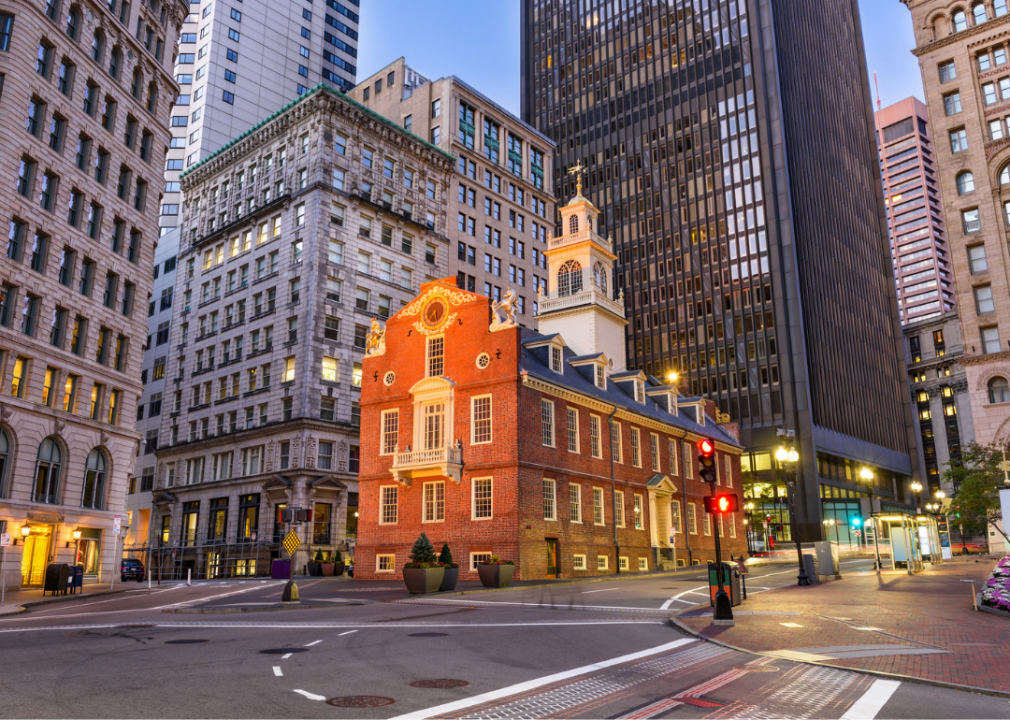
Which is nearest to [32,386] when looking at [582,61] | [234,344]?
[234,344]

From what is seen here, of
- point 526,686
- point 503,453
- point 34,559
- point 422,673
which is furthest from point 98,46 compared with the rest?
point 526,686

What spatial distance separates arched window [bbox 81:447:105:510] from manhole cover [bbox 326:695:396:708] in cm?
3883

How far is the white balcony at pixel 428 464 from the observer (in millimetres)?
39438

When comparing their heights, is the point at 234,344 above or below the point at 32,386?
above

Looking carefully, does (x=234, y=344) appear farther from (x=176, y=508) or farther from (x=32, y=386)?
(x=32, y=386)

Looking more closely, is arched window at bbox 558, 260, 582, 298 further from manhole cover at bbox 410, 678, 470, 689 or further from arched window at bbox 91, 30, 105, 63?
manhole cover at bbox 410, 678, 470, 689

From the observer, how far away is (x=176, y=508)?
7044 centimetres

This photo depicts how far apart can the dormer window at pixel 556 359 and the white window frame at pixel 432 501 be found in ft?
30.0

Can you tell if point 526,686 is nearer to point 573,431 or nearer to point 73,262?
point 573,431

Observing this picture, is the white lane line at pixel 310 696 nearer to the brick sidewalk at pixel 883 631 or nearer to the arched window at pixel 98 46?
the brick sidewalk at pixel 883 631

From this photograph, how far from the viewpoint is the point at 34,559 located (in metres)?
39.0

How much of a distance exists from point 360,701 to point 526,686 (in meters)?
2.42

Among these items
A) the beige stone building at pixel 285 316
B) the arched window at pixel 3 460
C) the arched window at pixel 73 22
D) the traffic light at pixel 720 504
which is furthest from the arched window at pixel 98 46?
the traffic light at pixel 720 504

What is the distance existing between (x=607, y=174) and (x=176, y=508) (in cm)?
8263
